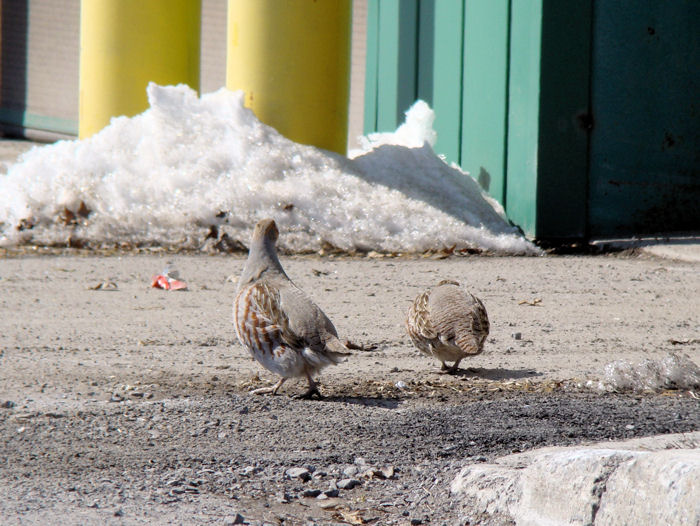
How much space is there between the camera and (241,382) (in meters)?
4.76

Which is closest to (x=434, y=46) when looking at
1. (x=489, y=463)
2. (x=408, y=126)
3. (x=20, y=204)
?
(x=408, y=126)

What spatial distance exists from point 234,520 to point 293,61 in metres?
6.50

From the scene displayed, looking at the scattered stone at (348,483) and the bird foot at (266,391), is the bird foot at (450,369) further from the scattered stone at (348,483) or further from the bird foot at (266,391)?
the scattered stone at (348,483)

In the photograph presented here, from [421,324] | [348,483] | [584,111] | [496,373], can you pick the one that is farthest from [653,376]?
[584,111]

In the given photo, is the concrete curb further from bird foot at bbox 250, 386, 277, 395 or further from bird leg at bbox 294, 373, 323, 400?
bird foot at bbox 250, 386, 277, 395

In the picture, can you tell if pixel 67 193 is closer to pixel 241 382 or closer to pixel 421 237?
pixel 421 237

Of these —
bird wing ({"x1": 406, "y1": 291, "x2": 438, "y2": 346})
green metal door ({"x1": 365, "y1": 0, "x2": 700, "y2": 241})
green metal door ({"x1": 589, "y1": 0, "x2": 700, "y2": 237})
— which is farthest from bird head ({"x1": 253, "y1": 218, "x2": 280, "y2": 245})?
green metal door ({"x1": 589, "y1": 0, "x2": 700, "y2": 237})

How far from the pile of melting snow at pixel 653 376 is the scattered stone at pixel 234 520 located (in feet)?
7.12

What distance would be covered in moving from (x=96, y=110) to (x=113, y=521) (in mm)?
7089

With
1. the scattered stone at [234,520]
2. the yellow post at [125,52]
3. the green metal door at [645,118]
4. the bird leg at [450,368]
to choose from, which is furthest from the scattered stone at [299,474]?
the yellow post at [125,52]

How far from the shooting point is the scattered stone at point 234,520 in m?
3.18

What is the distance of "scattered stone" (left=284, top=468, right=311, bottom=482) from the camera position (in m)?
3.65

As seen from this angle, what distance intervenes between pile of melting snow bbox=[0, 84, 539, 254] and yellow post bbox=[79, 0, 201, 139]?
19.7 inches

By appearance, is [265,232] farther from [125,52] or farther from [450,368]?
[125,52]
